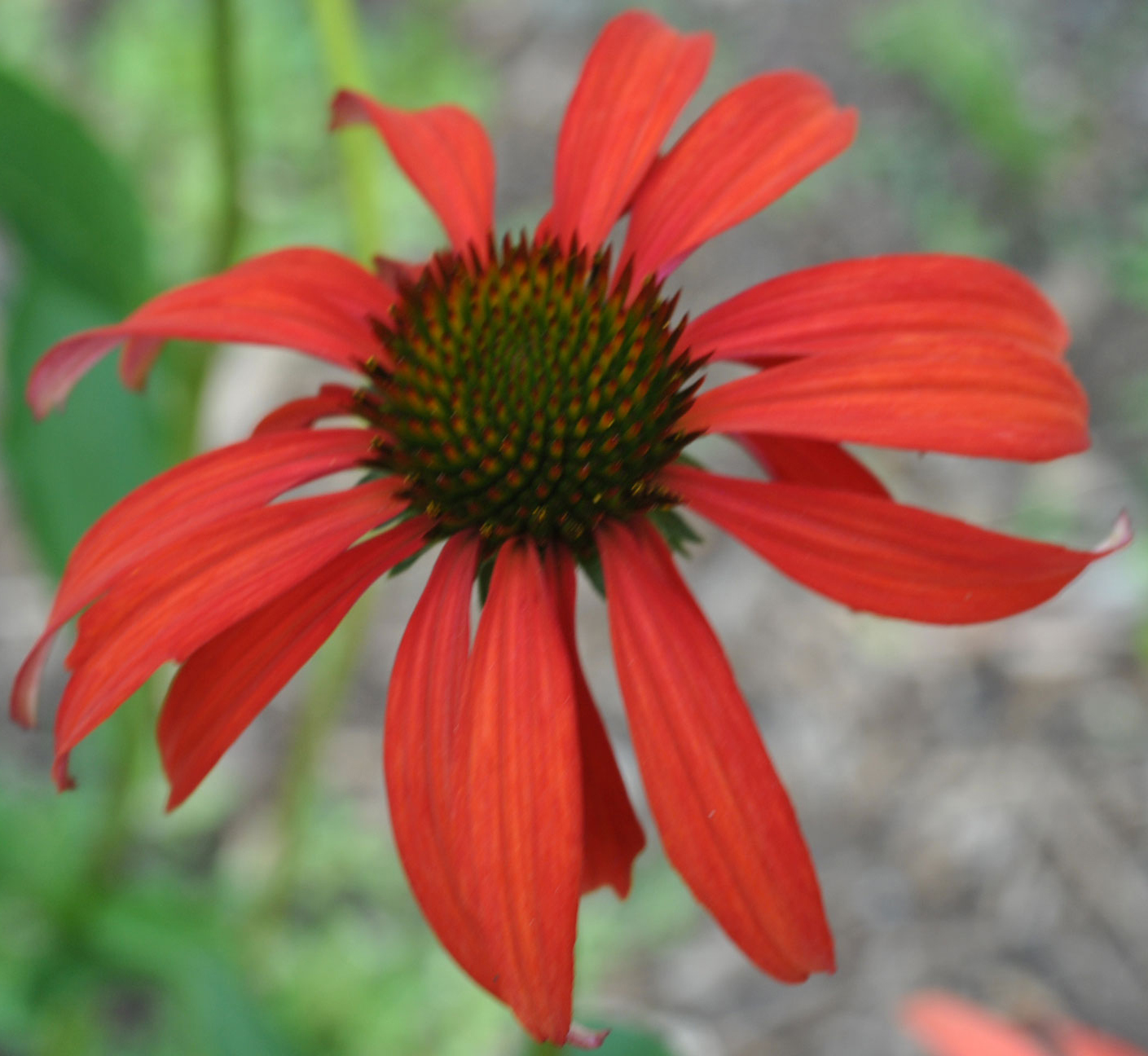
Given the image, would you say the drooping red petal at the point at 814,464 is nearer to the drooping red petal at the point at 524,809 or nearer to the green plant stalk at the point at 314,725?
the drooping red petal at the point at 524,809

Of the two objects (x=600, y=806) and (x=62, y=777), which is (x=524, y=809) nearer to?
(x=600, y=806)

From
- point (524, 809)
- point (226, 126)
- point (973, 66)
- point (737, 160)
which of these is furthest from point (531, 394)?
point (973, 66)

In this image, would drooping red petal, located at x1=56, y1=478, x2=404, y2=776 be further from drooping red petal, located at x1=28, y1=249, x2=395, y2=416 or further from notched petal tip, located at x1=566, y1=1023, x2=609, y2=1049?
notched petal tip, located at x1=566, y1=1023, x2=609, y2=1049

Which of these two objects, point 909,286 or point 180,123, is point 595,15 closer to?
point 180,123

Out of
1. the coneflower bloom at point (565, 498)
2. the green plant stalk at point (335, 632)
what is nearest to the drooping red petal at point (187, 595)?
the coneflower bloom at point (565, 498)

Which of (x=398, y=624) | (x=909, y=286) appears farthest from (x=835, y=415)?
(x=398, y=624)
